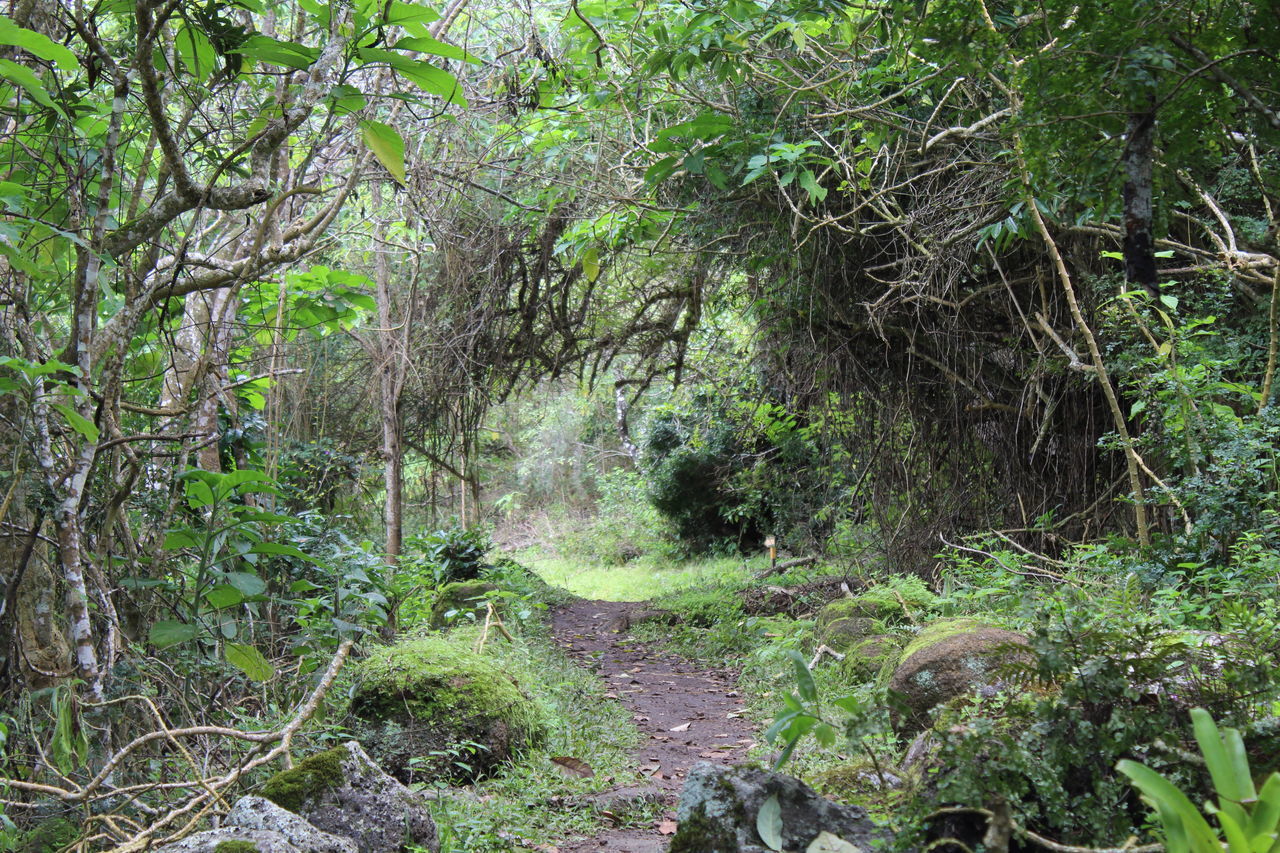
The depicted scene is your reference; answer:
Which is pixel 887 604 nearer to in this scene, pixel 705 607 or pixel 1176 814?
pixel 705 607

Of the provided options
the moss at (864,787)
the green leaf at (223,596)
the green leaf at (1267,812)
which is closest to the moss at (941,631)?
the moss at (864,787)

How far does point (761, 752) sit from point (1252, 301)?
151 inches

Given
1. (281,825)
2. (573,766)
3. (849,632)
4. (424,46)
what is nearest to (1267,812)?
(281,825)

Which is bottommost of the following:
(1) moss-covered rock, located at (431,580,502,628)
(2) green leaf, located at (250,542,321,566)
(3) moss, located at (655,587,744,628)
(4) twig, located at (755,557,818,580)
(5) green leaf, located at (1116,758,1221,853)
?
(3) moss, located at (655,587,744,628)

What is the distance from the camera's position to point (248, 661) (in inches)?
137

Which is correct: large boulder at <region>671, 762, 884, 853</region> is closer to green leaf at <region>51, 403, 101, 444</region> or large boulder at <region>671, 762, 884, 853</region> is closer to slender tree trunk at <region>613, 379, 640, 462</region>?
green leaf at <region>51, 403, 101, 444</region>

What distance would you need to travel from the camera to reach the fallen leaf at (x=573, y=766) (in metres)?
4.32

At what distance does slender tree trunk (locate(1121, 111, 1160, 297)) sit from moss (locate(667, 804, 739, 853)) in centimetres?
155

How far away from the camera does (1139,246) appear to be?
1.76m

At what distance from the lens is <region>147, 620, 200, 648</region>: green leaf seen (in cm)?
310

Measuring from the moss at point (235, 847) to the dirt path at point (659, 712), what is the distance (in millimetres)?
1488

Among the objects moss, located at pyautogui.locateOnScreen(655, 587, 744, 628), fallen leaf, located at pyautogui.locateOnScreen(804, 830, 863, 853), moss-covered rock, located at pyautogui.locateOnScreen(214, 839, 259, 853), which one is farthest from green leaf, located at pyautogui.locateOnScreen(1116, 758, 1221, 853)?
moss, located at pyautogui.locateOnScreen(655, 587, 744, 628)

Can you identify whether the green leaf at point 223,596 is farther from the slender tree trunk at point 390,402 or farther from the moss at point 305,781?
the slender tree trunk at point 390,402

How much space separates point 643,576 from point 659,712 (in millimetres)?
9253
